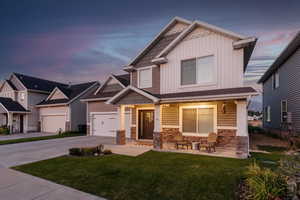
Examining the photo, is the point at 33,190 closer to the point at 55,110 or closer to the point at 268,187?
the point at 268,187

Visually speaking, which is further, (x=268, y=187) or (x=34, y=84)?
(x=34, y=84)

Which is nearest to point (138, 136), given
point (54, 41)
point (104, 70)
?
point (54, 41)

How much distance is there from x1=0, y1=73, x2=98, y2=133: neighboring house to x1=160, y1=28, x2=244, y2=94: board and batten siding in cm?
1392

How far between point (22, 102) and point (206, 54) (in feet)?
81.1

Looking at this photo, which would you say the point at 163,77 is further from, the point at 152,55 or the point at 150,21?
the point at 150,21

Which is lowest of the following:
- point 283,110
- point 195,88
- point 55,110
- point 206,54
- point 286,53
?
point 55,110

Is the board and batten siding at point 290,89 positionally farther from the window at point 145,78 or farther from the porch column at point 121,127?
the porch column at point 121,127

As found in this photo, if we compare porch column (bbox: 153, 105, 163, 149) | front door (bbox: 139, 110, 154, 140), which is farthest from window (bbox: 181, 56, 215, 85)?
front door (bbox: 139, 110, 154, 140)

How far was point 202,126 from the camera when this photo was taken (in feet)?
30.3

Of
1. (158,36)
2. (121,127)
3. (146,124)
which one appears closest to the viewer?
(121,127)

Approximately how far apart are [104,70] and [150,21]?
1549cm

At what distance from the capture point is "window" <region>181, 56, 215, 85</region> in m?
9.12

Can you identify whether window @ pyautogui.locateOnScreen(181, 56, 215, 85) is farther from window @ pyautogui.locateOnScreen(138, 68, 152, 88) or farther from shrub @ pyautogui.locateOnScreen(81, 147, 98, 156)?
shrub @ pyautogui.locateOnScreen(81, 147, 98, 156)

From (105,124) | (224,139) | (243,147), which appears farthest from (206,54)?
(105,124)
